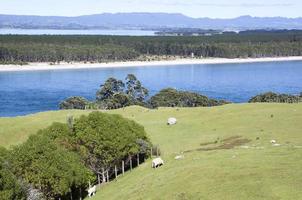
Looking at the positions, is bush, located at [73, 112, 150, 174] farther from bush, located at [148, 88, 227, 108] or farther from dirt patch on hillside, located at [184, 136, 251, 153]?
bush, located at [148, 88, 227, 108]

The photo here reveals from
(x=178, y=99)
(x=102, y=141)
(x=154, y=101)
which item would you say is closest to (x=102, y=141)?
(x=102, y=141)

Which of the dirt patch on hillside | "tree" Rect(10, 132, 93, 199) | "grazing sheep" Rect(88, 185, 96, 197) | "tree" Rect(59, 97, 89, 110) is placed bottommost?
"tree" Rect(59, 97, 89, 110)

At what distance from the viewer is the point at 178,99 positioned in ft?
456

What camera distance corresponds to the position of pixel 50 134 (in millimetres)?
56469

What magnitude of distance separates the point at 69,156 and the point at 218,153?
1384cm

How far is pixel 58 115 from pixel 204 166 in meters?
56.9

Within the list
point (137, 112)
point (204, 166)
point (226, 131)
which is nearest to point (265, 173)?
point (204, 166)

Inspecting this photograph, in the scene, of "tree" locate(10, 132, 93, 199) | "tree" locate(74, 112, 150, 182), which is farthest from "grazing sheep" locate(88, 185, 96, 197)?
"tree" locate(74, 112, 150, 182)

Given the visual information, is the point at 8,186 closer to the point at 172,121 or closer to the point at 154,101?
the point at 172,121

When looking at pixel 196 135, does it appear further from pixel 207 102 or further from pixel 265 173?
pixel 207 102

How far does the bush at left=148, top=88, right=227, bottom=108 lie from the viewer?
137 m

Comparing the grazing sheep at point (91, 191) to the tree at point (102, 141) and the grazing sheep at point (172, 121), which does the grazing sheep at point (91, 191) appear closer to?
the tree at point (102, 141)

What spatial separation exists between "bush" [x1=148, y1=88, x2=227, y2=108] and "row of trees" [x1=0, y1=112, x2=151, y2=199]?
245 feet

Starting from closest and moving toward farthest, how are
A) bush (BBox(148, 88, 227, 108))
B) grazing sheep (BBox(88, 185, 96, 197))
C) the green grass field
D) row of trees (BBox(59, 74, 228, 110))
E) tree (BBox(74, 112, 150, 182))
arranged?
the green grass field, grazing sheep (BBox(88, 185, 96, 197)), tree (BBox(74, 112, 150, 182)), row of trees (BBox(59, 74, 228, 110)), bush (BBox(148, 88, 227, 108))
